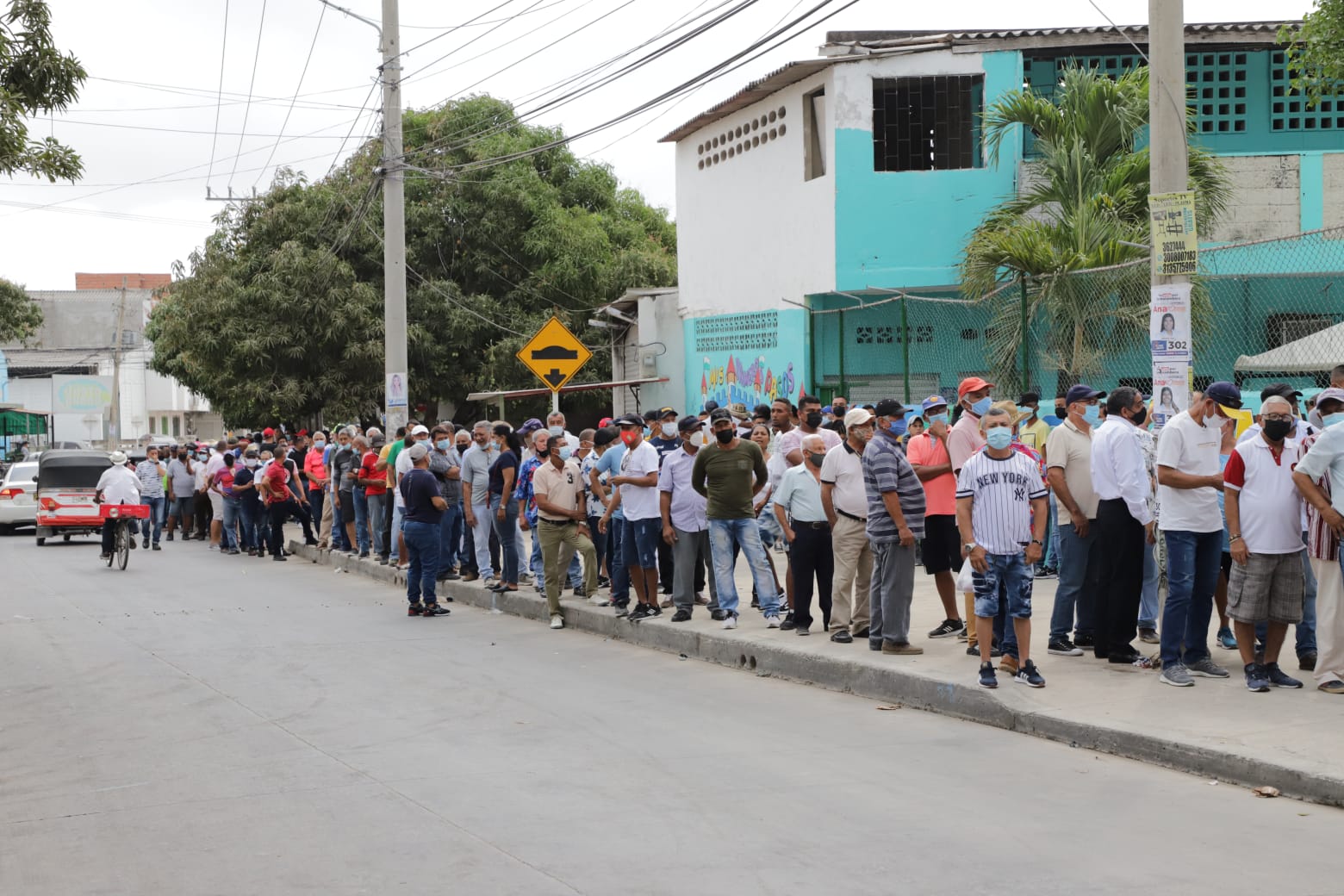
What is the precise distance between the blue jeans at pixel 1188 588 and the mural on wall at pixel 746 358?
15.8 metres

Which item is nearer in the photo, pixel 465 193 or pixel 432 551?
pixel 432 551

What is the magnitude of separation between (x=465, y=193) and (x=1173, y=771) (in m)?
32.2

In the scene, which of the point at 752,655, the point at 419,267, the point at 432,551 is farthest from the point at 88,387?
the point at 752,655

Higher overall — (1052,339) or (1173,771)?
(1052,339)

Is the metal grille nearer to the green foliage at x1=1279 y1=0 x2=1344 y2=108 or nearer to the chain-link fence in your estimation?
the chain-link fence

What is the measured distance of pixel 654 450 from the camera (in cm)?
1437

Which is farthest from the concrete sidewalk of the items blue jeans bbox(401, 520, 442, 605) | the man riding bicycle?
the man riding bicycle

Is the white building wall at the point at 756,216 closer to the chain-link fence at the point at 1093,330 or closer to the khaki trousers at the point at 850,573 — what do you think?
the chain-link fence at the point at 1093,330

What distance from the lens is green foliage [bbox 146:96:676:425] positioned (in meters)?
34.1

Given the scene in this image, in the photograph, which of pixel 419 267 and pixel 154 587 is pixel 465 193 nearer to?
pixel 419 267

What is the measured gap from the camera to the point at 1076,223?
64.5ft

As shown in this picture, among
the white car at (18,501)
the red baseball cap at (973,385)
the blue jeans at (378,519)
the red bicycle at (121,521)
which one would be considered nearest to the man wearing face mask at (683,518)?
the red baseball cap at (973,385)

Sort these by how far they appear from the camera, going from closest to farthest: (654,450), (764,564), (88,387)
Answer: (764,564) < (654,450) < (88,387)

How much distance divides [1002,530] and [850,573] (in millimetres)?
2623
